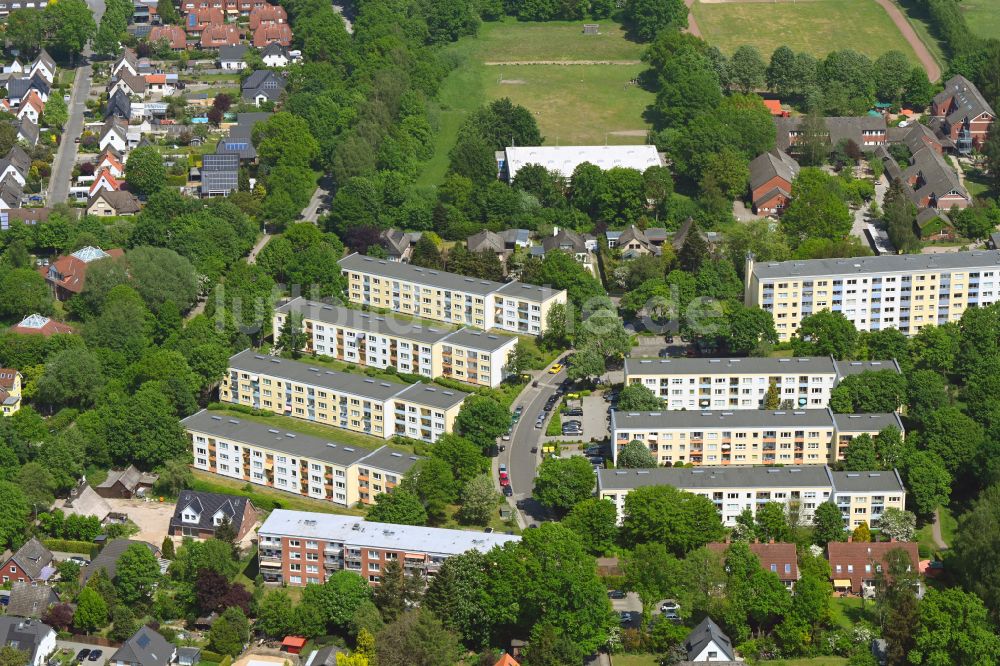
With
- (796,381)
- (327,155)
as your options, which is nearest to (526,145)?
(327,155)

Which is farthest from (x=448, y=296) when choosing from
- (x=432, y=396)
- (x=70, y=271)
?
(x=70, y=271)

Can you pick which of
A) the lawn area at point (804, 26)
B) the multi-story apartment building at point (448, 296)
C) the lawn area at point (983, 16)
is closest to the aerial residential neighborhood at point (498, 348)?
the multi-story apartment building at point (448, 296)

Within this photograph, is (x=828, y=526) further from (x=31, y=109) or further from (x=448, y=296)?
(x=31, y=109)

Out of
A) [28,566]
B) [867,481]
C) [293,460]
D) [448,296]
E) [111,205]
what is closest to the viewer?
[28,566]

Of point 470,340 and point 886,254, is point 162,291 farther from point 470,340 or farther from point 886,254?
point 886,254

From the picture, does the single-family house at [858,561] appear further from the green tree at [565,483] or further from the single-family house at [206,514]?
the single-family house at [206,514]

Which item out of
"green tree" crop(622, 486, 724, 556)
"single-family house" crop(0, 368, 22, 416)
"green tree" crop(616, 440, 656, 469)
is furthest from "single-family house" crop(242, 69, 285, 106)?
"green tree" crop(622, 486, 724, 556)

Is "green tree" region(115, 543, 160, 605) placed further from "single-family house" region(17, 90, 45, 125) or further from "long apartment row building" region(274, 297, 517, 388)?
"single-family house" region(17, 90, 45, 125)
